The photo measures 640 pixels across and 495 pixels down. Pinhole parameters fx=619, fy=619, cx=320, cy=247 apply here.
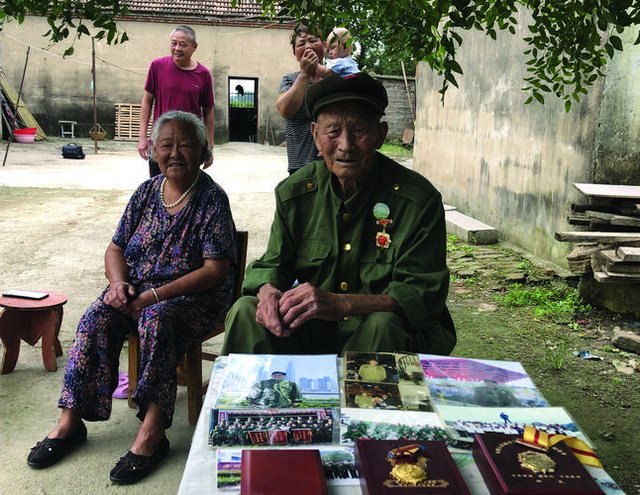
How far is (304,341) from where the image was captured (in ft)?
7.88

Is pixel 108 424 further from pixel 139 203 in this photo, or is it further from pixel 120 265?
pixel 139 203

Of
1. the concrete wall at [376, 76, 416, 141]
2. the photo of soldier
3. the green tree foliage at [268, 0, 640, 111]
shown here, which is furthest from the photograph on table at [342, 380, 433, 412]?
the concrete wall at [376, 76, 416, 141]

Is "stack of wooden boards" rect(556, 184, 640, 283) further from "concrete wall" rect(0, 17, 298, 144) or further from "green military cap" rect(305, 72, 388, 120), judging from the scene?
"concrete wall" rect(0, 17, 298, 144)

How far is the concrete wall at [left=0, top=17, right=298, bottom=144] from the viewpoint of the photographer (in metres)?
21.9

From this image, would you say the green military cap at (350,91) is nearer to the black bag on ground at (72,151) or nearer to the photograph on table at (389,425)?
the photograph on table at (389,425)

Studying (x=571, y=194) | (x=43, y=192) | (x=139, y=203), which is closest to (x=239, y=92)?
(x=43, y=192)

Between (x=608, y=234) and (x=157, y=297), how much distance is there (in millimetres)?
3334

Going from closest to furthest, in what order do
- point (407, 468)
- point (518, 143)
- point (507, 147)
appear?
point (407, 468)
point (518, 143)
point (507, 147)

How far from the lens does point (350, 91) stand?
2.37 m

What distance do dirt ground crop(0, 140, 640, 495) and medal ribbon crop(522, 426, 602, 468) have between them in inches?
57.5

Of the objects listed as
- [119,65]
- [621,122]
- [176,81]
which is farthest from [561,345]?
[119,65]

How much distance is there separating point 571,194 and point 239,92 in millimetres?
25315

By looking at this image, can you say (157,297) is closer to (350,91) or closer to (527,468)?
(350,91)

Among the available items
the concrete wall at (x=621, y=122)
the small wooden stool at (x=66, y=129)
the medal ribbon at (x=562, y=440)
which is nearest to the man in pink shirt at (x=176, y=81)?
the concrete wall at (x=621, y=122)
